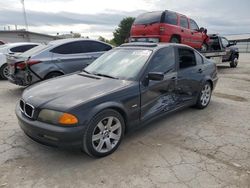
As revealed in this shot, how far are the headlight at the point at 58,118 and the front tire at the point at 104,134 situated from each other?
247mm

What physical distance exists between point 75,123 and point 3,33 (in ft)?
98.4

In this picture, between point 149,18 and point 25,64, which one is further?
point 149,18

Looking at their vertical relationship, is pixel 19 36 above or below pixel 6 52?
below

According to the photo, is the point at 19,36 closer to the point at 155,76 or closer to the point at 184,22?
the point at 184,22

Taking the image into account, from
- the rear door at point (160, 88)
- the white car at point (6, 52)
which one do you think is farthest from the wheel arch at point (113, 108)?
the white car at point (6, 52)

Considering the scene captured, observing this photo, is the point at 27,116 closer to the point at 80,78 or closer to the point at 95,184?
the point at 80,78

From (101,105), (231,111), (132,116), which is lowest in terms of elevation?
(231,111)

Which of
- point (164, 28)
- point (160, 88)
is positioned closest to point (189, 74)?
point (160, 88)

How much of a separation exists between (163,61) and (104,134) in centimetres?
187

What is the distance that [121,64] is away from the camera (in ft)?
14.2

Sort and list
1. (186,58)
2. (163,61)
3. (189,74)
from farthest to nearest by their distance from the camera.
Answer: (186,58) → (189,74) → (163,61)

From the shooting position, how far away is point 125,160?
11.0 ft

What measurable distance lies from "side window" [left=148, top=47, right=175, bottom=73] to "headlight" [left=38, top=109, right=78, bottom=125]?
1.66 meters

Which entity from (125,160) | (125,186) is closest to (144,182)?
(125,186)
